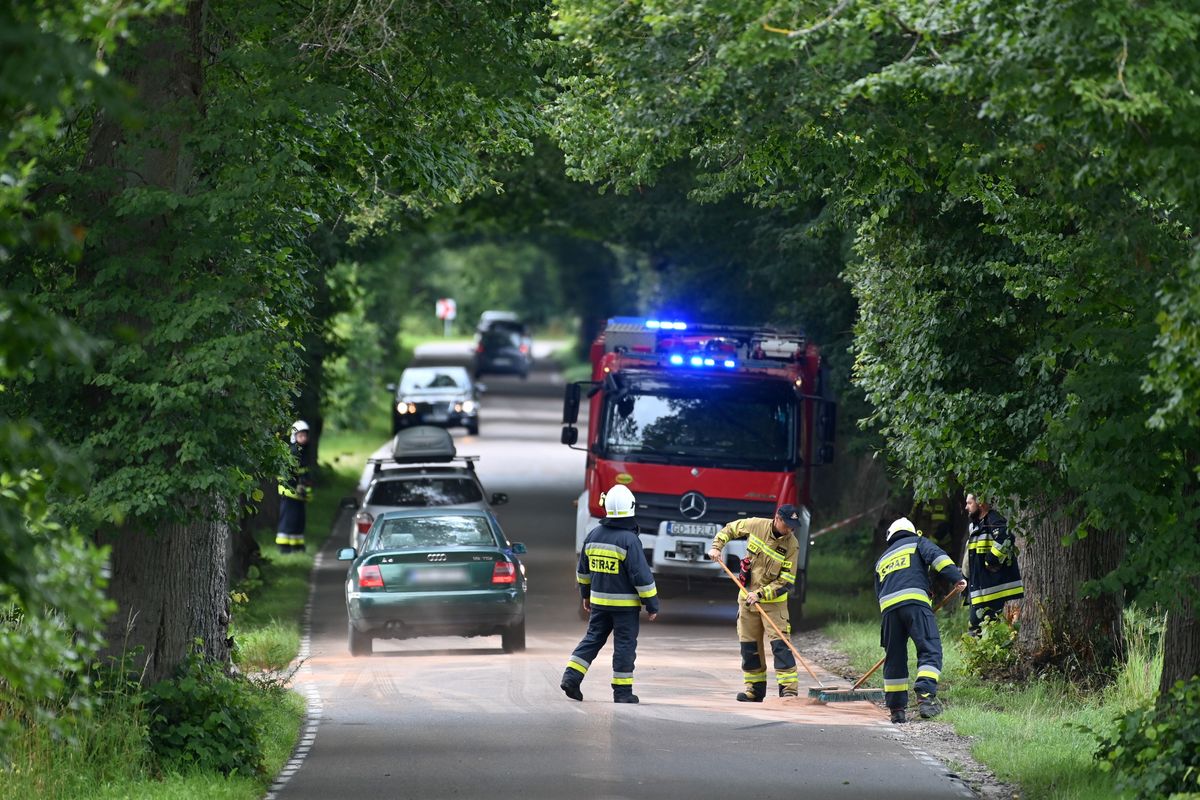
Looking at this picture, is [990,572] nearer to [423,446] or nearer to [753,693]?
[753,693]

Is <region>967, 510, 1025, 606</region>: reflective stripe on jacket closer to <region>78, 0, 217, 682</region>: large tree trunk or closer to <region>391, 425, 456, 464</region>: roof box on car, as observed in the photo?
<region>78, 0, 217, 682</region>: large tree trunk

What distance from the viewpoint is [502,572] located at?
1719 cm

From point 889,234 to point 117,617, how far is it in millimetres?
7313

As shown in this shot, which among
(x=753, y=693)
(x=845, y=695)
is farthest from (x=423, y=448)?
(x=845, y=695)

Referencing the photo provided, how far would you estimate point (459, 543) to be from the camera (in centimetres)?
1753

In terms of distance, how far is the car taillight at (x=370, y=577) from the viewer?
56.4ft

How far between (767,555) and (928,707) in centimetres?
205

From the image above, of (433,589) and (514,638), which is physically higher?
(433,589)

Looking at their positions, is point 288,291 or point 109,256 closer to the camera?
point 109,256

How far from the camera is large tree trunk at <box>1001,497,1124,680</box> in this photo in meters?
15.3

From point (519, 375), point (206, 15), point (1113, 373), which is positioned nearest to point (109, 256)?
point (206, 15)

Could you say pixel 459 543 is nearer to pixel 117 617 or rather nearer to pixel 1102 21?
pixel 117 617

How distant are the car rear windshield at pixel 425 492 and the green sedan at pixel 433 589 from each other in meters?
4.47

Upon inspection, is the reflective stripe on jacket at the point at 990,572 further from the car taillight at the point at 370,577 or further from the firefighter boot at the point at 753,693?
the car taillight at the point at 370,577
